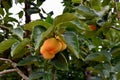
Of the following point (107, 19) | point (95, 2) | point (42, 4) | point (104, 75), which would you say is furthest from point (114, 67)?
point (42, 4)

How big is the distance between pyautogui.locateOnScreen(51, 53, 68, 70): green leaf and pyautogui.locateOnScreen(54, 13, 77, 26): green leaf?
0.11 metres

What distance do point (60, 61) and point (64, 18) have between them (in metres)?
0.14

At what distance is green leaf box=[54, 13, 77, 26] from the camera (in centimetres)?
76

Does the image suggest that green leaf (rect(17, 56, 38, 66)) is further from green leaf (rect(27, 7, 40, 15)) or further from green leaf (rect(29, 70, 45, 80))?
green leaf (rect(27, 7, 40, 15))

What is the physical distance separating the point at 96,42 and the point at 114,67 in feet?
0.42

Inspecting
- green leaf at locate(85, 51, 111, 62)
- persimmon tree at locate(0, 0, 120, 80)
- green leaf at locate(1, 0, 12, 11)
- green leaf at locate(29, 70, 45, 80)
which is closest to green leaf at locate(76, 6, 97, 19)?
persimmon tree at locate(0, 0, 120, 80)

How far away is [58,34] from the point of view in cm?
80

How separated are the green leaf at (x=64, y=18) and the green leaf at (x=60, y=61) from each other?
0.11 meters

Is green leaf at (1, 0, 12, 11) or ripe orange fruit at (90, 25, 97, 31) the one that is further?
green leaf at (1, 0, 12, 11)

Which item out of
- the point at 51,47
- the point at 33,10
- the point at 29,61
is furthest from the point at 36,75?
the point at 33,10

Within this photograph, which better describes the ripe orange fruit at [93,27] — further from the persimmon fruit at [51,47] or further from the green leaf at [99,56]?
the persimmon fruit at [51,47]

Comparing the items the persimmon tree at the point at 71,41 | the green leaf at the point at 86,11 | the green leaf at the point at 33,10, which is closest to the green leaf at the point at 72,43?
the persimmon tree at the point at 71,41

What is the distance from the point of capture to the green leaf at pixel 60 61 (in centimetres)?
85

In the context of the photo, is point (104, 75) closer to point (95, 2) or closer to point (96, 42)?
point (96, 42)
